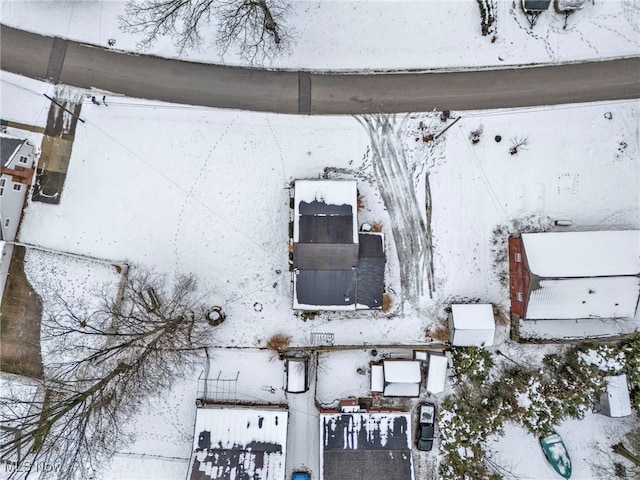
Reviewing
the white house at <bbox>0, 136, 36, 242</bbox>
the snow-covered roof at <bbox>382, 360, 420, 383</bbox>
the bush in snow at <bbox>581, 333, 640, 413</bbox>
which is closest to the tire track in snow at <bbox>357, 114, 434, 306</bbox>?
the snow-covered roof at <bbox>382, 360, 420, 383</bbox>

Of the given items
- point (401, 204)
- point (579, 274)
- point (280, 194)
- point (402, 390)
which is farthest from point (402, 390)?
point (280, 194)

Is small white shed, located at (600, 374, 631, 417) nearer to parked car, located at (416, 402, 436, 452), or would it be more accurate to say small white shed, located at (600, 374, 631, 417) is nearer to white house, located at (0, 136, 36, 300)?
parked car, located at (416, 402, 436, 452)

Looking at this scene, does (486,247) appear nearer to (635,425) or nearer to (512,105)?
(512,105)

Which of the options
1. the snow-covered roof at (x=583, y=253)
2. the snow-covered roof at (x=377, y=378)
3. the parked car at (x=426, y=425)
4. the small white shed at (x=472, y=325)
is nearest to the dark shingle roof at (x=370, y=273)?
the snow-covered roof at (x=377, y=378)

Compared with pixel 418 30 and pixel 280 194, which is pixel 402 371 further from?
pixel 418 30

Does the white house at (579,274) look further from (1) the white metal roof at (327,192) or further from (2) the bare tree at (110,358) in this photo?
(2) the bare tree at (110,358)

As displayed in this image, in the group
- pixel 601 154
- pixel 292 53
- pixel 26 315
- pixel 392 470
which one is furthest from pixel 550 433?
pixel 26 315
